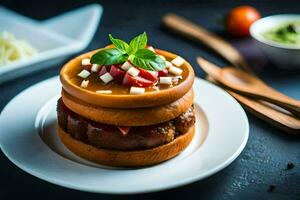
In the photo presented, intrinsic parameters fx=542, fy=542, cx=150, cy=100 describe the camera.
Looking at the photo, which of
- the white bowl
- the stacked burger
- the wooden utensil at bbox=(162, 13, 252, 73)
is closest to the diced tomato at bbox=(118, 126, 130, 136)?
the stacked burger

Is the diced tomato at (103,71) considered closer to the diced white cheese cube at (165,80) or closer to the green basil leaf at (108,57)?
the green basil leaf at (108,57)

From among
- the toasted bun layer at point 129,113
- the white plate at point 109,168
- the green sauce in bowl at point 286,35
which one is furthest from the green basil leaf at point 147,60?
the green sauce in bowl at point 286,35

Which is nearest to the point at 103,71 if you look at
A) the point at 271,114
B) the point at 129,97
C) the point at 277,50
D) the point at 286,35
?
the point at 129,97

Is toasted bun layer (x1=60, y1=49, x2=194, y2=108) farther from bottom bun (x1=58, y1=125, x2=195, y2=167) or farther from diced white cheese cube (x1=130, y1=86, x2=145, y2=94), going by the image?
bottom bun (x1=58, y1=125, x2=195, y2=167)

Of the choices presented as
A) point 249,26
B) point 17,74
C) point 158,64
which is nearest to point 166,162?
point 158,64

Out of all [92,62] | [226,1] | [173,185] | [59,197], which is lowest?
[226,1]

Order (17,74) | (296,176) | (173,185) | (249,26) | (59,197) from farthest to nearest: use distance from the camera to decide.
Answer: (249,26), (17,74), (296,176), (59,197), (173,185)

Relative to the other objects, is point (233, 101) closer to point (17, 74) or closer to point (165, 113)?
point (165, 113)

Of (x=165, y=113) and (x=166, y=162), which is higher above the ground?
(x=165, y=113)

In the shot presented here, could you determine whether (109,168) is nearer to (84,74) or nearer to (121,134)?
(121,134)
